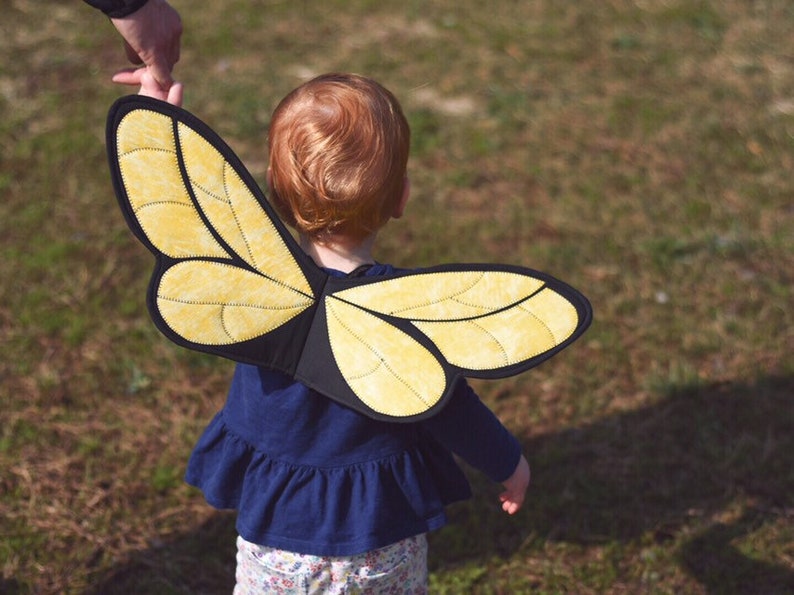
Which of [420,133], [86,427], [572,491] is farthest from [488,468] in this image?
[420,133]

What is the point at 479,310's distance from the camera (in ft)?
6.43

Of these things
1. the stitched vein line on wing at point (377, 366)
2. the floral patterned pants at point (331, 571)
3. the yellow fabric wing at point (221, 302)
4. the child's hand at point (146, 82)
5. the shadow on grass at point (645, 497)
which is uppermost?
the child's hand at point (146, 82)

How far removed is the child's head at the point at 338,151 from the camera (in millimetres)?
1939

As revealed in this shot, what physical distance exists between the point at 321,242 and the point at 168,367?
1.91m

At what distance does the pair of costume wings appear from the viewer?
191cm

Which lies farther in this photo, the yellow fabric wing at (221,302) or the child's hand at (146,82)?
the child's hand at (146,82)

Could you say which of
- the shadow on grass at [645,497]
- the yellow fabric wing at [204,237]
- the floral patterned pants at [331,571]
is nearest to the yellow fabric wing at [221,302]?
the yellow fabric wing at [204,237]

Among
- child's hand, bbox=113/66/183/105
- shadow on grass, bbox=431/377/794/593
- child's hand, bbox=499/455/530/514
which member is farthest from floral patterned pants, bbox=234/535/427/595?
child's hand, bbox=113/66/183/105

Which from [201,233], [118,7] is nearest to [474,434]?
[201,233]

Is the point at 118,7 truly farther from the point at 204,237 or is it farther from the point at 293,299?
the point at 293,299

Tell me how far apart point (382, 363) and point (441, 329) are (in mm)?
136

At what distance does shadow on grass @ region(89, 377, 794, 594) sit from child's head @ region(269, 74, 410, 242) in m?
1.51

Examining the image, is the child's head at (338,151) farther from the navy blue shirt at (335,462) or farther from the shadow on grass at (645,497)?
the shadow on grass at (645,497)

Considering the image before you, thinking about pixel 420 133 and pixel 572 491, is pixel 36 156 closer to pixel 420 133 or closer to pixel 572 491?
pixel 420 133
